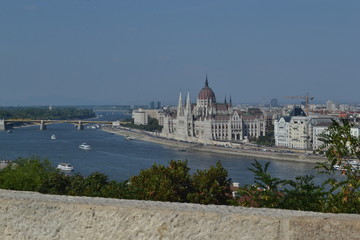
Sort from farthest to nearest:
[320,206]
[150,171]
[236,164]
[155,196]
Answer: [236,164] → [150,171] → [155,196] → [320,206]

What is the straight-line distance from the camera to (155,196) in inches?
183

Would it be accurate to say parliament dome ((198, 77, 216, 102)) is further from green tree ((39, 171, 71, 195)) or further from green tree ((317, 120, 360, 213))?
green tree ((317, 120, 360, 213))

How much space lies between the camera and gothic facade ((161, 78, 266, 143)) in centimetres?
3195

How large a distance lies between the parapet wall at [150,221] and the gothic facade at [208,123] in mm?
28691

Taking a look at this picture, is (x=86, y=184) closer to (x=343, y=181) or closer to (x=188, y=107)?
(x=343, y=181)

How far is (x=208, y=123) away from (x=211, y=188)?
1065 inches

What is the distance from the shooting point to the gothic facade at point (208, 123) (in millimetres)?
31953

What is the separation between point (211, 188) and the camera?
17.0 feet

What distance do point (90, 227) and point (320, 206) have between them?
1521mm

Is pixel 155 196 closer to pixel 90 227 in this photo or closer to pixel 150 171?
pixel 150 171

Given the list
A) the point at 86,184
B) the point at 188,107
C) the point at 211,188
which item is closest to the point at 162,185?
the point at 211,188

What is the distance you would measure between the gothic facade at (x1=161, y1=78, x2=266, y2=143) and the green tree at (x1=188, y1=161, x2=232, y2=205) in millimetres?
24391

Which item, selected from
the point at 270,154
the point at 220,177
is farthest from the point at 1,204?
the point at 270,154

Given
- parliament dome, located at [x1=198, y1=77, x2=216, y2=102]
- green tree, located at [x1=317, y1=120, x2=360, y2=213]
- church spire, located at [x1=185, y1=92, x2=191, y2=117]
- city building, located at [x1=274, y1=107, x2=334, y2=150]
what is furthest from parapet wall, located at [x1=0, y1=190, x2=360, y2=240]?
parliament dome, located at [x1=198, y1=77, x2=216, y2=102]
